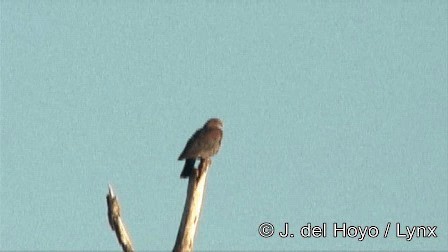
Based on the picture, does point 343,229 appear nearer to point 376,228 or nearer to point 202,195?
point 376,228

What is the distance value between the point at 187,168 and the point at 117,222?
5.65ft

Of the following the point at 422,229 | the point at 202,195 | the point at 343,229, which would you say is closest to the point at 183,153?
the point at 202,195

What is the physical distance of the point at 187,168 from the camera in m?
12.2

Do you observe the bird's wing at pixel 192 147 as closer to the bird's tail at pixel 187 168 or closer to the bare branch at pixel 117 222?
the bird's tail at pixel 187 168

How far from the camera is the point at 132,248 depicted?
1077 cm

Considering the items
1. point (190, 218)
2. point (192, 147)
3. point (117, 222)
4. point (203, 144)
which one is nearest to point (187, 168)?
point (192, 147)

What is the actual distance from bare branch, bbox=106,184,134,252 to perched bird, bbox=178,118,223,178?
145 centimetres

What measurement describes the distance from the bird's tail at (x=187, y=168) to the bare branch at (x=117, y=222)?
4.74 feet

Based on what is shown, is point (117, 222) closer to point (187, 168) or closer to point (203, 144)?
point (187, 168)

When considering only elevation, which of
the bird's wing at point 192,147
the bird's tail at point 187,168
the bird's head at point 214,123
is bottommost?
the bird's tail at point 187,168

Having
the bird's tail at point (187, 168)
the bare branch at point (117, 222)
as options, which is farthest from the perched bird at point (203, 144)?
the bare branch at point (117, 222)

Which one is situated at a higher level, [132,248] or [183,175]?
[183,175]

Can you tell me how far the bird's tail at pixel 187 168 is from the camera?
39.4 feet

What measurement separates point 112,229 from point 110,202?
1.23 ft
